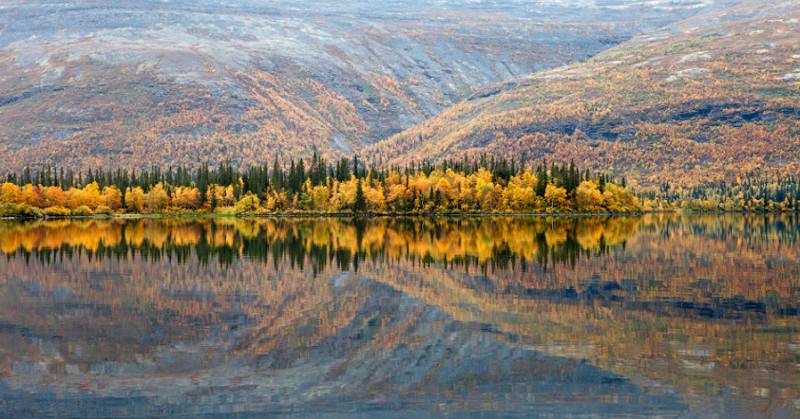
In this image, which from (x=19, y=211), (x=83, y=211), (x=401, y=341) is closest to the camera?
(x=401, y=341)

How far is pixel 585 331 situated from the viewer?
24.6 metres

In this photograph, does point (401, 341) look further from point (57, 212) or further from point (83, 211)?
point (83, 211)

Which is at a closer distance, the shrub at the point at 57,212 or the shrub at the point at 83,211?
the shrub at the point at 57,212

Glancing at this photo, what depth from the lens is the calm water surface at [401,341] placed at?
17.5 m

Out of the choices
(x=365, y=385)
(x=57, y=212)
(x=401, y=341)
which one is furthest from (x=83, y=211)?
(x=365, y=385)

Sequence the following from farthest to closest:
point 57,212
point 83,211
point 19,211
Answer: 1. point 83,211
2. point 57,212
3. point 19,211

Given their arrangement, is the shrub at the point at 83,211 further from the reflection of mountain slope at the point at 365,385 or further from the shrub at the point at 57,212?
the reflection of mountain slope at the point at 365,385

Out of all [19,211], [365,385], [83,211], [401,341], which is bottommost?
[83,211]

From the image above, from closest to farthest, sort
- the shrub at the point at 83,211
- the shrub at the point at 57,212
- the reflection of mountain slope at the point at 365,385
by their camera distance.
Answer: the reflection of mountain slope at the point at 365,385
the shrub at the point at 57,212
the shrub at the point at 83,211

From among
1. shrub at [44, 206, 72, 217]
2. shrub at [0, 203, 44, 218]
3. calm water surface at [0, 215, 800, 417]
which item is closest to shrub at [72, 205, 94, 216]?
shrub at [44, 206, 72, 217]

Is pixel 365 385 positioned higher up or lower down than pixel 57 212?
higher up

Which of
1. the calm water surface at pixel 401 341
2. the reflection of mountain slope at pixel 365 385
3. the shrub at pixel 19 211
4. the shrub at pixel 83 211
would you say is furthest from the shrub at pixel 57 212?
the reflection of mountain slope at pixel 365 385

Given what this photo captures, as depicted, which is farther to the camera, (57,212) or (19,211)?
(57,212)

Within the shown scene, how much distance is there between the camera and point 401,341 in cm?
2311
